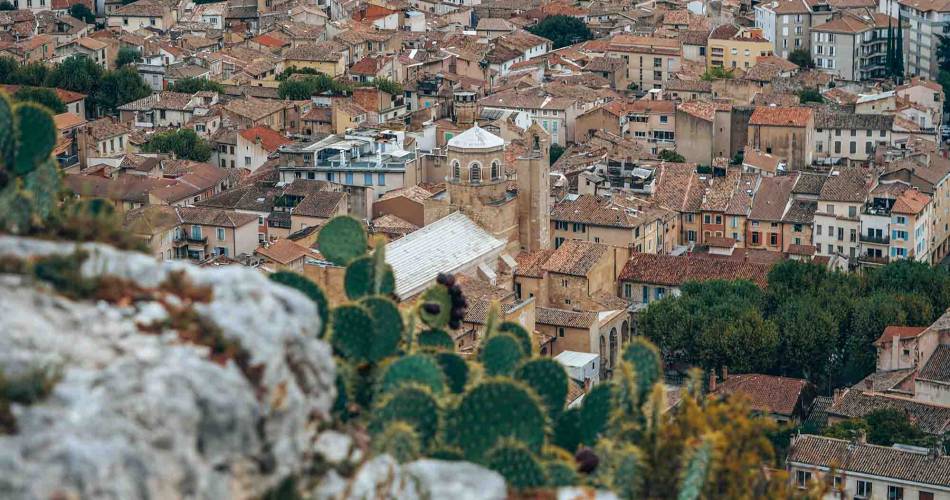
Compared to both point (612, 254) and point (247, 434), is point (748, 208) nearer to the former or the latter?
point (612, 254)

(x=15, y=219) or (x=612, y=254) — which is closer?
(x=15, y=219)

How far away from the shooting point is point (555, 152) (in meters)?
75.5

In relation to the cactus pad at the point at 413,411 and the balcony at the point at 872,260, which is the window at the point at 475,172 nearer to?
the balcony at the point at 872,260

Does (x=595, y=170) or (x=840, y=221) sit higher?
(x=595, y=170)

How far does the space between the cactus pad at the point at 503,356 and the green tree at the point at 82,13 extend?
9487 cm

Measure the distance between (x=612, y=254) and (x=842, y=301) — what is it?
709cm

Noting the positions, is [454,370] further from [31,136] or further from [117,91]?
[117,91]

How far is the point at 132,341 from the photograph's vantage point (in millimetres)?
13945

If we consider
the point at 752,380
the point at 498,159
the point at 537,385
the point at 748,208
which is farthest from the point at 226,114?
the point at 537,385

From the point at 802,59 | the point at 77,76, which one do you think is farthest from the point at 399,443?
the point at 802,59

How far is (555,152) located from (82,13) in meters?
46.6

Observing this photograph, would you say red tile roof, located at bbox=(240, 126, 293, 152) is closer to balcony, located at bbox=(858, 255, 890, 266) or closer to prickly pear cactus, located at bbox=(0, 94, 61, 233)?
balcony, located at bbox=(858, 255, 890, 266)

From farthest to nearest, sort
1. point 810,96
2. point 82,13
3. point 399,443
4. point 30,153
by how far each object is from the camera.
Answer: point 82,13 < point 810,96 < point 30,153 < point 399,443

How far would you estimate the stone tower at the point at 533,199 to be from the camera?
170 ft
